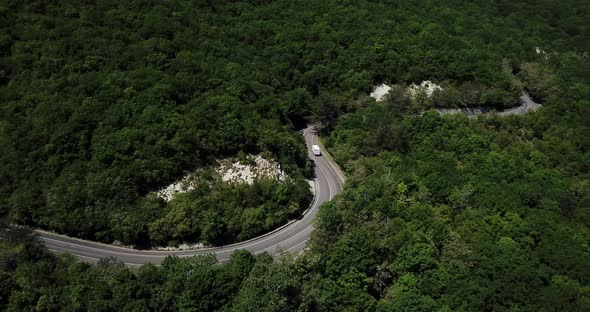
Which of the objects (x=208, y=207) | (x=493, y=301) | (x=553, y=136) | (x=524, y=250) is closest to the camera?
(x=493, y=301)

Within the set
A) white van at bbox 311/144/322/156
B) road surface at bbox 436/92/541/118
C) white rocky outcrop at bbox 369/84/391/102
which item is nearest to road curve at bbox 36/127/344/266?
white van at bbox 311/144/322/156

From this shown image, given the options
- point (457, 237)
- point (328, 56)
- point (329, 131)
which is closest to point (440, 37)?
point (328, 56)

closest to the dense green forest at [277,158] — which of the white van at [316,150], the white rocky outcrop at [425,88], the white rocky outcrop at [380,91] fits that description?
the white rocky outcrop at [425,88]

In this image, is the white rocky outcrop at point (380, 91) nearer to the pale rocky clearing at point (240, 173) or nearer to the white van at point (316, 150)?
the white van at point (316, 150)

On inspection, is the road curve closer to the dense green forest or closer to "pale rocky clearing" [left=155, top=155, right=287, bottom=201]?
the dense green forest

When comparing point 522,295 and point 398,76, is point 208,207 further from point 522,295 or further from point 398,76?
point 398,76

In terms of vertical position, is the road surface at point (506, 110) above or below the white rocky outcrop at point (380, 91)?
below
